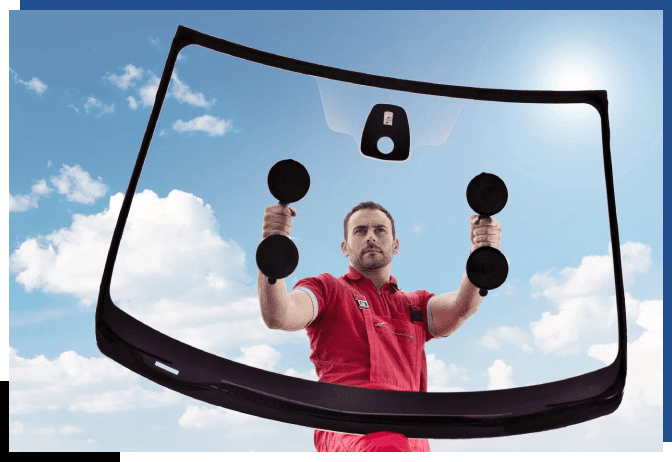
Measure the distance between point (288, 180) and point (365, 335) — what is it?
377 mm

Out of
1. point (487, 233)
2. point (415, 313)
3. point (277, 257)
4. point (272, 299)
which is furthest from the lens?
point (415, 313)

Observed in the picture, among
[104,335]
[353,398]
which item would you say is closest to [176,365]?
[104,335]

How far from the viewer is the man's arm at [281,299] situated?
0.94 metres

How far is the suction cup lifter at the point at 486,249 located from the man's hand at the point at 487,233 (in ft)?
0.05

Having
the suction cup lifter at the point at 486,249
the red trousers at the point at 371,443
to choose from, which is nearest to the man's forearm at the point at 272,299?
the red trousers at the point at 371,443

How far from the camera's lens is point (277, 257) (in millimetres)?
889

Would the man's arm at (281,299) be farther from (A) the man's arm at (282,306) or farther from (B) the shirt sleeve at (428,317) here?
(B) the shirt sleeve at (428,317)

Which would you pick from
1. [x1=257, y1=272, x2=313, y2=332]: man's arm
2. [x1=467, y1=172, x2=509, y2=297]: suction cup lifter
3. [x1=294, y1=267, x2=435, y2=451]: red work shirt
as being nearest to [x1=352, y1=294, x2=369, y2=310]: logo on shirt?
[x1=294, y1=267, x2=435, y2=451]: red work shirt

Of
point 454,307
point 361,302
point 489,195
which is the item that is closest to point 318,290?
point 361,302

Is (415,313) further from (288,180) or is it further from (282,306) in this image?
(288,180)

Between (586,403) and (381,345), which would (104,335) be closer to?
(381,345)

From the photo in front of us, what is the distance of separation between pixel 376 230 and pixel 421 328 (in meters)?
0.24

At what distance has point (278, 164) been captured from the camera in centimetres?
94

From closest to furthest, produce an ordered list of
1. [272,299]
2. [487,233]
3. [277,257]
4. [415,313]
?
[277,257] < [272,299] < [487,233] < [415,313]
